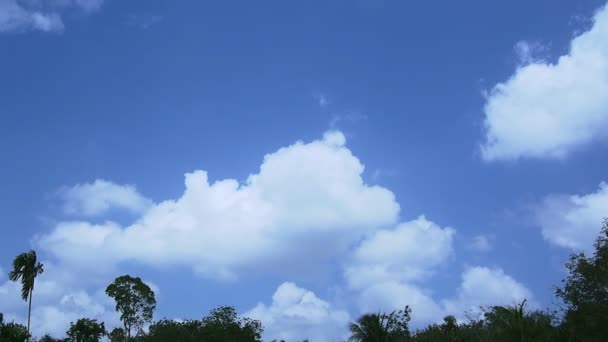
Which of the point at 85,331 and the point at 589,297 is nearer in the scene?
the point at 589,297

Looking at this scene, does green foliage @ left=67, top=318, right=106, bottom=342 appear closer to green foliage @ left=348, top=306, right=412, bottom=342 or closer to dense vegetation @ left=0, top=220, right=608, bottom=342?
dense vegetation @ left=0, top=220, right=608, bottom=342

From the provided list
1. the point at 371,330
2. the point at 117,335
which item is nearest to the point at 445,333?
the point at 371,330

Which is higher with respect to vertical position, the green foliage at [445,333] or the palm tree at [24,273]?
the palm tree at [24,273]

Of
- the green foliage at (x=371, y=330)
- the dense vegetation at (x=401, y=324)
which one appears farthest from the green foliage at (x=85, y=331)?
the green foliage at (x=371, y=330)

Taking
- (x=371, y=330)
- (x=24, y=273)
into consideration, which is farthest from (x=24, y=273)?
(x=371, y=330)

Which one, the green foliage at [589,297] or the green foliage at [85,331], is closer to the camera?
the green foliage at [589,297]

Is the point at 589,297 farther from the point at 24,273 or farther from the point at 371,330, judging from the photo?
the point at 24,273

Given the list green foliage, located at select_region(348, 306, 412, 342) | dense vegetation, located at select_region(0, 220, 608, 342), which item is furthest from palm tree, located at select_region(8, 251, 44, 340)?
green foliage, located at select_region(348, 306, 412, 342)

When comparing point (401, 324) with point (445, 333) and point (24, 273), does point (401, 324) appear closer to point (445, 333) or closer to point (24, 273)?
point (445, 333)

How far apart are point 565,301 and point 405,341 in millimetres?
13977

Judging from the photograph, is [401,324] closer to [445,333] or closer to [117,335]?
[445,333]

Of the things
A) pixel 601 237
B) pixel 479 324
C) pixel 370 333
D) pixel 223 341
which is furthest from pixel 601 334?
pixel 223 341

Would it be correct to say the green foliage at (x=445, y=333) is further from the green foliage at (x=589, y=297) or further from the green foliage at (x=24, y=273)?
the green foliage at (x=24, y=273)

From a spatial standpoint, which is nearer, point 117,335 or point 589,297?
point 589,297
